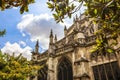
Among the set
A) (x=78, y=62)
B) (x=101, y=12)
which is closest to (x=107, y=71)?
(x=78, y=62)

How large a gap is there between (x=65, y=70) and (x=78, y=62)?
2.36m

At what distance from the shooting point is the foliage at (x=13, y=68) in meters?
13.4

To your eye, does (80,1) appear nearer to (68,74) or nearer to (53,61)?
(68,74)

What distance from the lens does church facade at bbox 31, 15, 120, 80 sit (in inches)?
639

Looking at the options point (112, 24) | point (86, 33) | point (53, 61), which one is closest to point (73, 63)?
point (53, 61)

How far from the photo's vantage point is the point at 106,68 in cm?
1634

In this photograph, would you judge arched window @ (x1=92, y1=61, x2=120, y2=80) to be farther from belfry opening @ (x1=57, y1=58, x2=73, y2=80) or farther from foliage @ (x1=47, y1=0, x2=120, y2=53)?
foliage @ (x1=47, y1=0, x2=120, y2=53)

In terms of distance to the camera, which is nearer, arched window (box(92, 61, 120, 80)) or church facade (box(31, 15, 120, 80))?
arched window (box(92, 61, 120, 80))

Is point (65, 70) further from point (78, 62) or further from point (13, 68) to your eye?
point (13, 68)

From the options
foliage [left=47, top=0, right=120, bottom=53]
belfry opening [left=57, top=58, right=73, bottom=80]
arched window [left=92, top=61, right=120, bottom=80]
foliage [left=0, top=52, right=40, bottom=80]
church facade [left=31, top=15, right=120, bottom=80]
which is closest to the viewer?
foliage [left=47, top=0, right=120, bottom=53]

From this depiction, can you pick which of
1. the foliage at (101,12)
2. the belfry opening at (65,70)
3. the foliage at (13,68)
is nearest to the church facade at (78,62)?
the belfry opening at (65,70)

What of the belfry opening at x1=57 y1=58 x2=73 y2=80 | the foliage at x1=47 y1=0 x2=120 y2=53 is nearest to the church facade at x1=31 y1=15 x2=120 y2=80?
the belfry opening at x1=57 y1=58 x2=73 y2=80

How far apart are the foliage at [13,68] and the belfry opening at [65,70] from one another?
468 centimetres

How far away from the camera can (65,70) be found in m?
19.0
